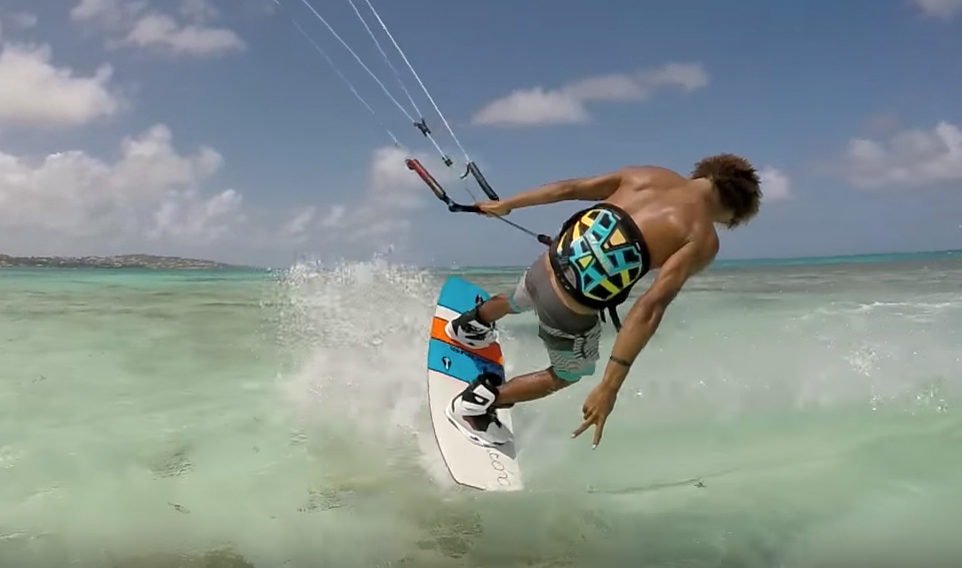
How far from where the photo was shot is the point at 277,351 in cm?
948

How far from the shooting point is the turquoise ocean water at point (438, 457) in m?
3.60

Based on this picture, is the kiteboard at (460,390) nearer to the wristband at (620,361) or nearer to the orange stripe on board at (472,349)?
the orange stripe on board at (472,349)

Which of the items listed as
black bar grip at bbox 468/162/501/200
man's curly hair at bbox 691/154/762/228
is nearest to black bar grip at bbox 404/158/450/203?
black bar grip at bbox 468/162/501/200

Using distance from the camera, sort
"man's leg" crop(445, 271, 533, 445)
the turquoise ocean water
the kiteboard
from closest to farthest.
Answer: the turquoise ocean water < the kiteboard < "man's leg" crop(445, 271, 533, 445)

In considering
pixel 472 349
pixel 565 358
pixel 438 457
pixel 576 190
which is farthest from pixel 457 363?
pixel 576 190

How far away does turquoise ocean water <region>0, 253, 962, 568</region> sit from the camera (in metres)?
3.60

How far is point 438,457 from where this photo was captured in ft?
16.4

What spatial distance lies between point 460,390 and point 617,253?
1809 millimetres

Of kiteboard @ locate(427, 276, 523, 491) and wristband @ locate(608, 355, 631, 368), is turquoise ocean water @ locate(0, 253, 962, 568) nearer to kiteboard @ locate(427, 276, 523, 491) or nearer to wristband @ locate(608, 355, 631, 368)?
kiteboard @ locate(427, 276, 523, 491)

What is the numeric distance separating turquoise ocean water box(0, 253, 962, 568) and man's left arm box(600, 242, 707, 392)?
923 millimetres

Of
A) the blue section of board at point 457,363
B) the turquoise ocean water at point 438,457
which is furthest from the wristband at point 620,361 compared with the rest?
the blue section of board at point 457,363

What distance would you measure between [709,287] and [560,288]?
1848 centimetres

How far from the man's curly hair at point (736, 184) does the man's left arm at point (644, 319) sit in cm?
39

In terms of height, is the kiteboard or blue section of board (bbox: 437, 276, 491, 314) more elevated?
blue section of board (bbox: 437, 276, 491, 314)
